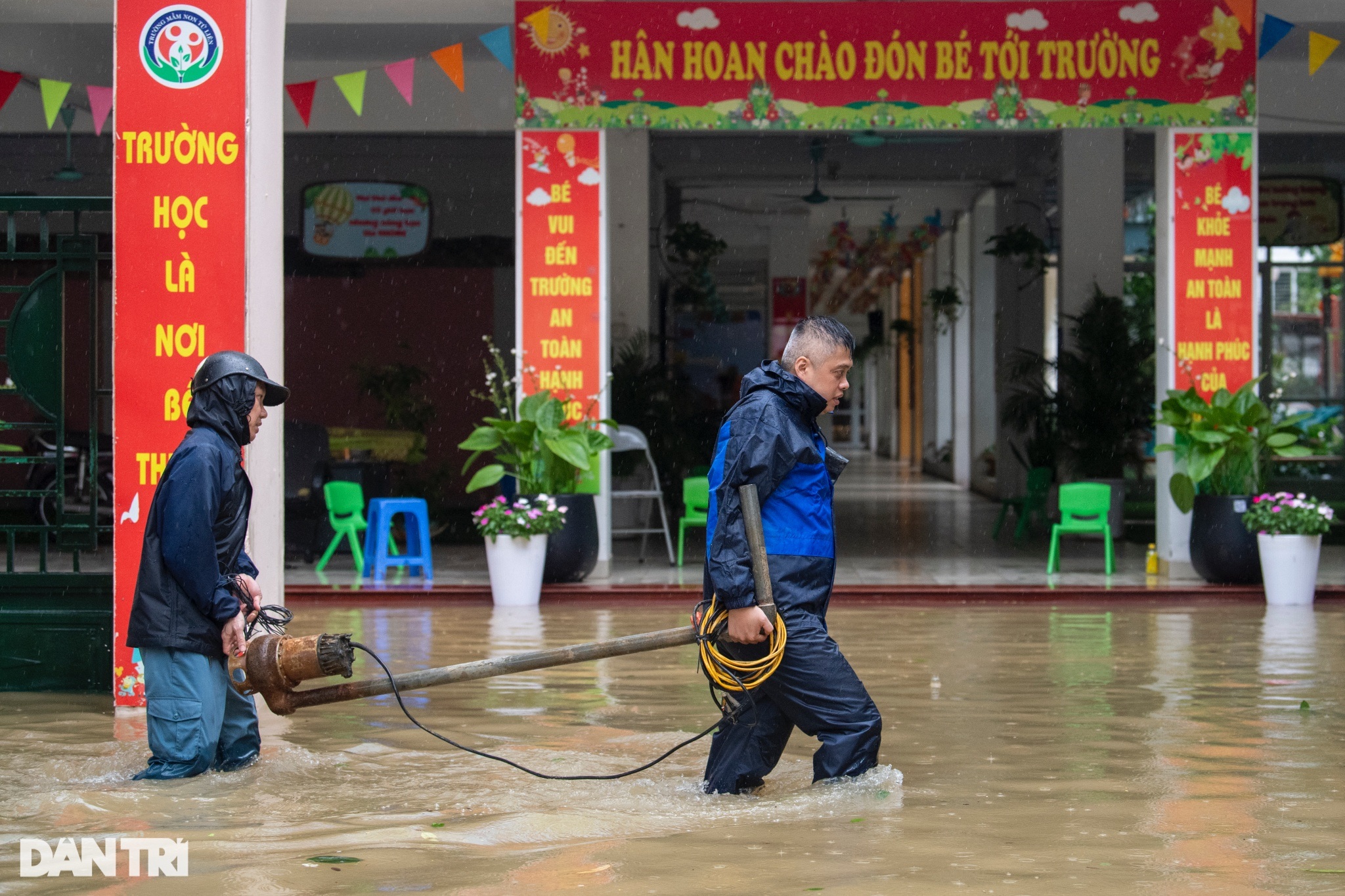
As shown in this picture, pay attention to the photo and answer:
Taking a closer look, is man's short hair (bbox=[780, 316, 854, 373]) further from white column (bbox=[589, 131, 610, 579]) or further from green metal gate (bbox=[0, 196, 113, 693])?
white column (bbox=[589, 131, 610, 579])

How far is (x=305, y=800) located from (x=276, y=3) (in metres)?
3.34

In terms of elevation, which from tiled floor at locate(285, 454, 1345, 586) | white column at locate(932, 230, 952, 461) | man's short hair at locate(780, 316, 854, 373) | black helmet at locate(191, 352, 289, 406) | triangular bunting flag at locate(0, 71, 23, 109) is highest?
triangular bunting flag at locate(0, 71, 23, 109)

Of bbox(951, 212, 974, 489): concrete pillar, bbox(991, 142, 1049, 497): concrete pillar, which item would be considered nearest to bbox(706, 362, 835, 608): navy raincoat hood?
bbox(991, 142, 1049, 497): concrete pillar

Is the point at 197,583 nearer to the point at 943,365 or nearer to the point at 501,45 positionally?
the point at 501,45

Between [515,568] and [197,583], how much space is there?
5.06 meters

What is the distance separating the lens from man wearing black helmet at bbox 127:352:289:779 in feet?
14.2

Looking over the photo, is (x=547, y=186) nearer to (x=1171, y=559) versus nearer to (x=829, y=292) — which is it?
(x=1171, y=559)

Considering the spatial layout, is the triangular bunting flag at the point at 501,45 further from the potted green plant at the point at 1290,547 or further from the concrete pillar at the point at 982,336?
the concrete pillar at the point at 982,336

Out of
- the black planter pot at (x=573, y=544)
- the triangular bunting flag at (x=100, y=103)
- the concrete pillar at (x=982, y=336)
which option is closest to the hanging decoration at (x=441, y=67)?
the triangular bunting flag at (x=100, y=103)

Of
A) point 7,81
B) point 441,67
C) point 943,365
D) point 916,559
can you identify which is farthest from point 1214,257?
point 943,365

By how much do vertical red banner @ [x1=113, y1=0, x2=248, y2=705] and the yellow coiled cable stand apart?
8.30ft

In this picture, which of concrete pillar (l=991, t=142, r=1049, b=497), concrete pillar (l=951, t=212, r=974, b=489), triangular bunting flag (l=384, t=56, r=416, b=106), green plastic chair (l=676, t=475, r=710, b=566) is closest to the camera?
triangular bunting flag (l=384, t=56, r=416, b=106)

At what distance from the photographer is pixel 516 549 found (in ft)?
30.7

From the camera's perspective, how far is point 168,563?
435 cm
